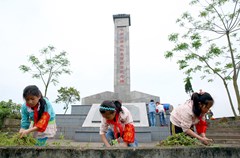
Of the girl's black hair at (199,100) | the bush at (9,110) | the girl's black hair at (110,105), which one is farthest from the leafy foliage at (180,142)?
the bush at (9,110)

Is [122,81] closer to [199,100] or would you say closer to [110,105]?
[110,105]

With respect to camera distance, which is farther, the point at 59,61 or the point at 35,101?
the point at 59,61

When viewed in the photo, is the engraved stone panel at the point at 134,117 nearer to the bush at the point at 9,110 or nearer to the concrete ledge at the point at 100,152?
the bush at the point at 9,110

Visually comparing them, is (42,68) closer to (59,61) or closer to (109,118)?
(59,61)

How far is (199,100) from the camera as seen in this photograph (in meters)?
2.68

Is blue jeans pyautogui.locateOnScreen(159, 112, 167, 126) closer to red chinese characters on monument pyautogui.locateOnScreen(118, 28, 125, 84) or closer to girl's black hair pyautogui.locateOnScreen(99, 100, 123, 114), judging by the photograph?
red chinese characters on monument pyautogui.locateOnScreen(118, 28, 125, 84)

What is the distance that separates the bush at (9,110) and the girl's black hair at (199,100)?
32.0 feet

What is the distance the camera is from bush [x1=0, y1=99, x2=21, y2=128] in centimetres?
981

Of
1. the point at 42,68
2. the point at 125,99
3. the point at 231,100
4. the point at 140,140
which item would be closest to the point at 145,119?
the point at 140,140

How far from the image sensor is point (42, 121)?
8.43 ft

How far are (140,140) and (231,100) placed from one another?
696cm

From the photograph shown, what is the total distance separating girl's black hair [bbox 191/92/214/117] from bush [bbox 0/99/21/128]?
9.76 m

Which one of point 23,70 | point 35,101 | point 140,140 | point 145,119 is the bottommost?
point 140,140

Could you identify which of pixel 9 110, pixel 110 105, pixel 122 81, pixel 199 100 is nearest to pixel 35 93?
pixel 110 105
